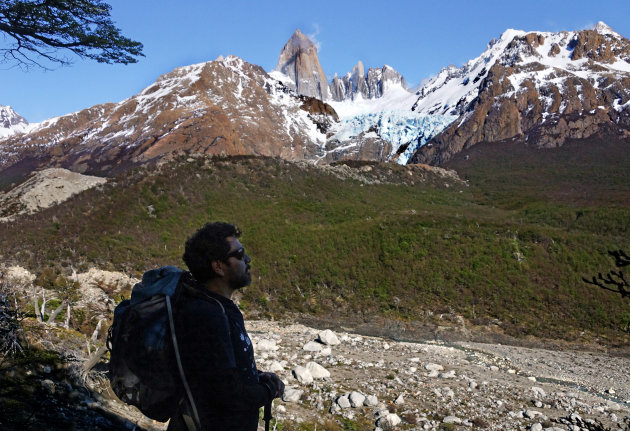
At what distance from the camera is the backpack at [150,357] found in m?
2.23

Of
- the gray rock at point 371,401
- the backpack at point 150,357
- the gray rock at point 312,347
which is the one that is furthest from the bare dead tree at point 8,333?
the gray rock at point 312,347

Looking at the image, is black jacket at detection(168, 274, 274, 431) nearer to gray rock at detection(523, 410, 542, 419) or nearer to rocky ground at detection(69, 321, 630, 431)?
rocky ground at detection(69, 321, 630, 431)

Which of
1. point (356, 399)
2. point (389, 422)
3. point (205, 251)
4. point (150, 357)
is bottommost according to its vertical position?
point (389, 422)

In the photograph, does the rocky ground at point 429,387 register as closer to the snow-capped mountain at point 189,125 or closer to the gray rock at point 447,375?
the gray rock at point 447,375

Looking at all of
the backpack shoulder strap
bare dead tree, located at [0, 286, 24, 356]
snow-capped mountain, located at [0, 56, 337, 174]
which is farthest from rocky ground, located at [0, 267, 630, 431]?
snow-capped mountain, located at [0, 56, 337, 174]

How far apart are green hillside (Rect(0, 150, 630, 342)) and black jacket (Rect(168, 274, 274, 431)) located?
52.5 feet

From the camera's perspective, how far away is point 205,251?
8.49 feet

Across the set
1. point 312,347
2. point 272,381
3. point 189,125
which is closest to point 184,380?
point 272,381

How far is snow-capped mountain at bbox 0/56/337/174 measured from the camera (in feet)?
288

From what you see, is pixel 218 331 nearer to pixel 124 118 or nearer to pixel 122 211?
pixel 122 211

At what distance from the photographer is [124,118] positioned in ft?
371

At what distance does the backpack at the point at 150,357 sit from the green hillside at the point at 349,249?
16.2 metres

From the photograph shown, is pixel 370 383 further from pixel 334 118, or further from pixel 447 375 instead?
pixel 334 118

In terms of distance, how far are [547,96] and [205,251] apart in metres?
112
